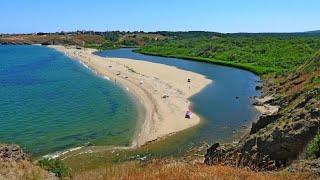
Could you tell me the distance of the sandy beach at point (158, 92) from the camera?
46.6 m

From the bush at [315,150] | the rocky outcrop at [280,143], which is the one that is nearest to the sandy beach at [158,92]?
the rocky outcrop at [280,143]

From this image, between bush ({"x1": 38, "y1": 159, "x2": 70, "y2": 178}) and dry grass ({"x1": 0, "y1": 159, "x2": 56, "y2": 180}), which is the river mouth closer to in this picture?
bush ({"x1": 38, "y1": 159, "x2": 70, "y2": 178})

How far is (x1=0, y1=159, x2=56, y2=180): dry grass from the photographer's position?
1645 centimetres

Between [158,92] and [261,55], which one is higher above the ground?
[261,55]

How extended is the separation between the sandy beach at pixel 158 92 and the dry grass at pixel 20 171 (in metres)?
22.2

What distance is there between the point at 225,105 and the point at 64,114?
20.9 m

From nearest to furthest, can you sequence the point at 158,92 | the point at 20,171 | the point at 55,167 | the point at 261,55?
the point at 20,171 < the point at 55,167 < the point at 158,92 < the point at 261,55

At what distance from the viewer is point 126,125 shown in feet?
158

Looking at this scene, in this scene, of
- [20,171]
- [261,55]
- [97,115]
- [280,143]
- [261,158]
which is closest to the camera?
[20,171]

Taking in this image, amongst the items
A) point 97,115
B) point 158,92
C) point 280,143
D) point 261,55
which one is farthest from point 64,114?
point 261,55

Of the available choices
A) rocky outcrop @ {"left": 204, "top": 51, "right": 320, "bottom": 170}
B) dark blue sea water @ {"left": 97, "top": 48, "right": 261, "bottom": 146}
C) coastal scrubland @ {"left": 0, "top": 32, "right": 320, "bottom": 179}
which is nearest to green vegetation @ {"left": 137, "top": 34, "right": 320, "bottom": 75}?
dark blue sea water @ {"left": 97, "top": 48, "right": 261, "bottom": 146}

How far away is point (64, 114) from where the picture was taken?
54.5 metres

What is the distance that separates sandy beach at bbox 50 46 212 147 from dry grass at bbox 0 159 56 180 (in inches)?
873

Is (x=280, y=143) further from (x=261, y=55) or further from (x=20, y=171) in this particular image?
(x=261, y=55)
